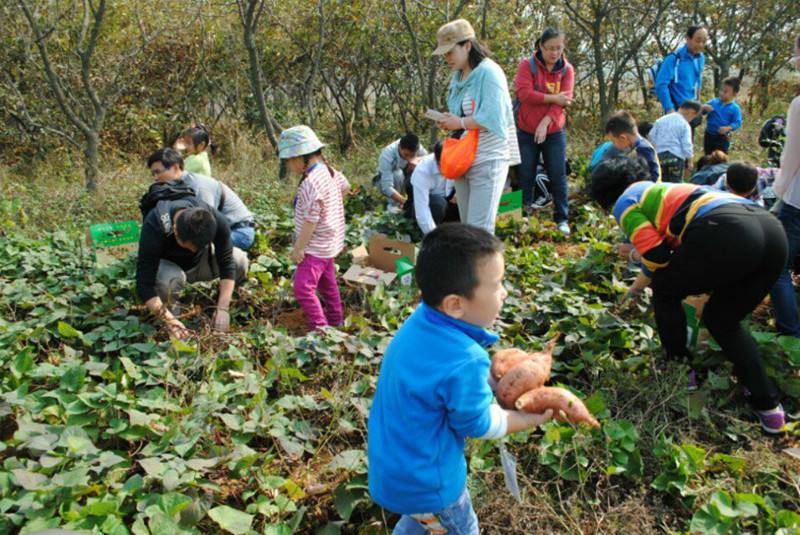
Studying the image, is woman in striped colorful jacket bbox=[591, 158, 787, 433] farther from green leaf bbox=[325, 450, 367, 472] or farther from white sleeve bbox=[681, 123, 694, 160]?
white sleeve bbox=[681, 123, 694, 160]

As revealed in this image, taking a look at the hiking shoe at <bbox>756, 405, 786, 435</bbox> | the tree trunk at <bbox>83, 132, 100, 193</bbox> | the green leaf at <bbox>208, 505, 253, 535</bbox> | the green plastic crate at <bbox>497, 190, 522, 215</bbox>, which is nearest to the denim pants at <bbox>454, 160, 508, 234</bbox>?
the green plastic crate at <bbox>497, 190, 522, 215</bbox>

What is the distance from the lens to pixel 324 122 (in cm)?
1055

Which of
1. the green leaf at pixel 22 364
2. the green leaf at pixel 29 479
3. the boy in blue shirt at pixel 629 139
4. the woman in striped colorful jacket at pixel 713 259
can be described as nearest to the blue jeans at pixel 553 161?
the boy in blue shirt at pixel 629 139

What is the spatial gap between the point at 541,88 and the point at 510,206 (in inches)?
40.6

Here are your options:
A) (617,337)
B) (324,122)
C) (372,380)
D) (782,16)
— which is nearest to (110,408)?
(372,380)

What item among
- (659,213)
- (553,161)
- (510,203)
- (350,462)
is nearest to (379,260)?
(510,203)

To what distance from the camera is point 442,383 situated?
1529 millimetres

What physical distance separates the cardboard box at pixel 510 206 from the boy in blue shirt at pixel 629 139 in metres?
0.89

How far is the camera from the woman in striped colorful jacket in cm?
249

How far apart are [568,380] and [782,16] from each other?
1077 centimetres

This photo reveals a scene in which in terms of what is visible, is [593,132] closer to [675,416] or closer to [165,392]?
[675,416]

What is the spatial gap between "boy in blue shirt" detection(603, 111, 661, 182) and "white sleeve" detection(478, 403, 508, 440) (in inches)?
140

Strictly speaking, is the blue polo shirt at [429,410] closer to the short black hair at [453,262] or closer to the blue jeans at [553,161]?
the short black hair at [453,262]

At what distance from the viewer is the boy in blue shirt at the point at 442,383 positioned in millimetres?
1540
